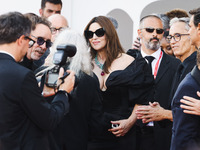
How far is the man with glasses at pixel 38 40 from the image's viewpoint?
318 cm

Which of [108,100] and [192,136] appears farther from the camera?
[108,100]

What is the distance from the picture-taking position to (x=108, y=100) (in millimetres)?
3080

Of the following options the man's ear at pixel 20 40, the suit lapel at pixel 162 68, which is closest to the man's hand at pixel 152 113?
the suit lapel at pixel 162 68

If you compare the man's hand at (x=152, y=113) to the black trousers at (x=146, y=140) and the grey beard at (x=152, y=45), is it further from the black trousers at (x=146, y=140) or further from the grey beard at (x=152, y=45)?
the grey beard at (x=152, y=45)

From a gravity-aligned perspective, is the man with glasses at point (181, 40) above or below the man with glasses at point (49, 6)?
below

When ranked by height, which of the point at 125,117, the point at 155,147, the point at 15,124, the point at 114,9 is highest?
the point at 114,9

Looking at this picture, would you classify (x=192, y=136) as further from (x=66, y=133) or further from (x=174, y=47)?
(x=174, y=47)

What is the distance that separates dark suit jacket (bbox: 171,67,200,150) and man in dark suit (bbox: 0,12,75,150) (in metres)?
0.85

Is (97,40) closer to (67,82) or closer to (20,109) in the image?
(67,82)

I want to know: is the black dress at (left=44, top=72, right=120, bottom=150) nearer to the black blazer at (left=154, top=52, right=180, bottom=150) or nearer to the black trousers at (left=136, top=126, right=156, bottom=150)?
the black trousers at (left=136, top=126, right=156, bottom=150)

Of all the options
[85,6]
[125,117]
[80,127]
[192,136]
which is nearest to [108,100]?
[125,117]

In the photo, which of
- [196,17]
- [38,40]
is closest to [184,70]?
[196,17]

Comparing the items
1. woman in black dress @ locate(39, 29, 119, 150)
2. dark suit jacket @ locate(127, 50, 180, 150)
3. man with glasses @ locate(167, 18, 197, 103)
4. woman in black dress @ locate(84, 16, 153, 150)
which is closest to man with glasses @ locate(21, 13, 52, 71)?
woman in black dress @ locate(84, 16, 153, 150)

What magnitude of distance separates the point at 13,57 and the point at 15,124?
1.47 ft
